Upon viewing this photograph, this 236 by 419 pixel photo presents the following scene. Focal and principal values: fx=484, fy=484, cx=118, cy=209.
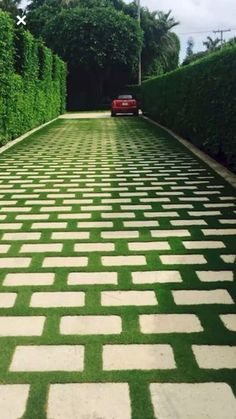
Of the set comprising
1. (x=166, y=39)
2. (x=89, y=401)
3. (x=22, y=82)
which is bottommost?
(x=89, y=401)

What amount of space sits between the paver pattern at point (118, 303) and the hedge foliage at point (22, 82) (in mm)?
6679

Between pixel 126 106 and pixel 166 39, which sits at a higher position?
pixel 166 39

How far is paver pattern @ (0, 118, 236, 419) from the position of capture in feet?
8.71

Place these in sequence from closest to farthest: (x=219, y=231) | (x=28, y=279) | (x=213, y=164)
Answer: (x=28, y=279)
(x=219, y=231)
(x=213, y=164)

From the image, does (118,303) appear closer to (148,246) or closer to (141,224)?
(148,246)

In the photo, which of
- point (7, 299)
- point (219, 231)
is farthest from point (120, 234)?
point (7, 299)

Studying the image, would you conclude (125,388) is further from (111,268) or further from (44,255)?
(44,255)

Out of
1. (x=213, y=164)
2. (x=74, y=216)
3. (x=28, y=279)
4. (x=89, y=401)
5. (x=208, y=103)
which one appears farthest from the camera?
(x=208, y=103)

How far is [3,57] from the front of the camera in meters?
13.4

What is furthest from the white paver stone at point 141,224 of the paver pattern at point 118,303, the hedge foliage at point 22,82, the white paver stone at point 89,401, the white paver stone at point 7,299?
the hedge foliage at point 22,82

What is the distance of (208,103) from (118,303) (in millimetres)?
8377

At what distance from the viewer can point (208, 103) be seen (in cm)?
1123

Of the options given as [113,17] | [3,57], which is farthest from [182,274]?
[113,17]

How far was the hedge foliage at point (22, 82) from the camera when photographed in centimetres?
1370
